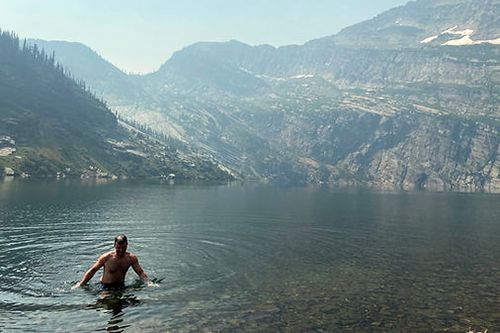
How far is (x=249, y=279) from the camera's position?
44062mm

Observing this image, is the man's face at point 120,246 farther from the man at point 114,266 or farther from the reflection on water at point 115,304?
the reflection on water at point 115,304

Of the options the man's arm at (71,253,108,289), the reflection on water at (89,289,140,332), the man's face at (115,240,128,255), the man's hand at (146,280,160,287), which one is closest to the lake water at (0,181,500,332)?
the reflection on water at (89,289,140,332)

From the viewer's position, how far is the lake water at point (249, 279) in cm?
3105

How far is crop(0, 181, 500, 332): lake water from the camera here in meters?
31.0

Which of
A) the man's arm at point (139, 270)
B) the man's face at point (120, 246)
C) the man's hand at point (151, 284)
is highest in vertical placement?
the man's face at point (120, 246)

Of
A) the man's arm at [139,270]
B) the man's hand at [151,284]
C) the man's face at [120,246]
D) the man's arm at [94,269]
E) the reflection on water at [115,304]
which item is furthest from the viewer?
the man's hand at [151,284]

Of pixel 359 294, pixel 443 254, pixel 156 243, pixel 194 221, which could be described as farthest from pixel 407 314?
pixel 194 221

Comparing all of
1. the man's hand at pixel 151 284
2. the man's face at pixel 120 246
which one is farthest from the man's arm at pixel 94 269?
the man's hand at pixel 151 284

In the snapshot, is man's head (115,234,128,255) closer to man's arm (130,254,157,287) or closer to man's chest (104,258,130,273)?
man's chest (104,258,130,273)

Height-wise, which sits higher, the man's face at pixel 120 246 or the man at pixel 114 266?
the man's face at pixel 120 246

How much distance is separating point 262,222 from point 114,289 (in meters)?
66.2

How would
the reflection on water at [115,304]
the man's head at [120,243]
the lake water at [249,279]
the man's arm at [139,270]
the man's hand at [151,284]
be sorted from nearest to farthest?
1. the reflection on water at [115,304]
2. the lake water at [249,279]
3. the man's head at [120,243]
4. the man's arm at [139,270]
5. the man's hand at [151,284]

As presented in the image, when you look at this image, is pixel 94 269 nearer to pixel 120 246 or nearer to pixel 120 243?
pixel 120 246

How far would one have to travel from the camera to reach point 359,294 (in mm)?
39812
